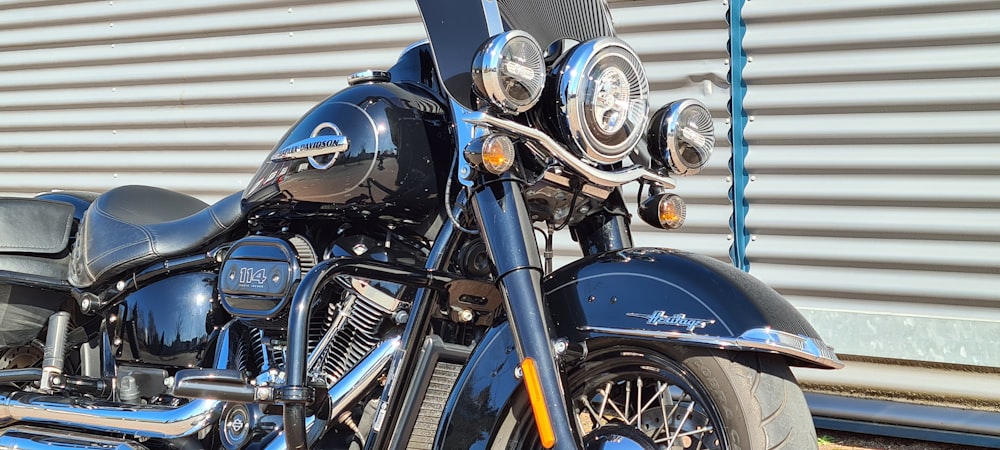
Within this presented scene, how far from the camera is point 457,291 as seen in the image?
2.29 meters

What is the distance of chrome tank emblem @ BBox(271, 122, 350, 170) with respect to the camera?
7.69 ft

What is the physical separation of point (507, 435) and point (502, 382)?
0.39ft

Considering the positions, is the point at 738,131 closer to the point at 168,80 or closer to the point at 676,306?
the point at 676,306

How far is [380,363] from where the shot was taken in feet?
7.59

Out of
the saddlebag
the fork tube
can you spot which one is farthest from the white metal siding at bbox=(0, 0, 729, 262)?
the fork tube

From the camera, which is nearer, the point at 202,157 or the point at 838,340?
the point at 838,340

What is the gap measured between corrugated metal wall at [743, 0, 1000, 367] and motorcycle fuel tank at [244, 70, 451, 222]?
1.98 meters

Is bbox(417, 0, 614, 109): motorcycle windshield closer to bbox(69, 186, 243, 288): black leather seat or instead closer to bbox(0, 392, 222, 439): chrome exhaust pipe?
bbox(69, 186, 243, 288): black leather seat

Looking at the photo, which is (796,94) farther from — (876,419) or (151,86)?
(151,86)

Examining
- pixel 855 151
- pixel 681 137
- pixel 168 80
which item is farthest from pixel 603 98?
pixel 168 80

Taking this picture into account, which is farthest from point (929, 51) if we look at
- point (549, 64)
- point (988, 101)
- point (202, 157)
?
point (202, 157)

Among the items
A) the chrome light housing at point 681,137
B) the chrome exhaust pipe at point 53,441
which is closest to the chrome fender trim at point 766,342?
the chrome light housing at point 681,137

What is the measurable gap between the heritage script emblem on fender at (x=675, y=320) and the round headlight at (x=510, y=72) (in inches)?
19.2

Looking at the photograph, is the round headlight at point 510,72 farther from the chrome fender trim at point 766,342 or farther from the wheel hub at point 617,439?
the wheel hub at point 617,439
